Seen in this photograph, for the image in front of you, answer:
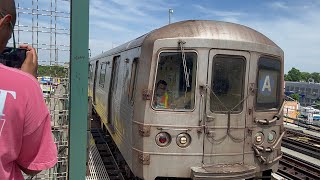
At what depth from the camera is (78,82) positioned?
7.45 ft

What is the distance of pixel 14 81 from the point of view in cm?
149

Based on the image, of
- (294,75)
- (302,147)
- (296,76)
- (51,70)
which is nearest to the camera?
(51,70)

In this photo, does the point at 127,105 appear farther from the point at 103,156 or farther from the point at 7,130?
the point at 7,130

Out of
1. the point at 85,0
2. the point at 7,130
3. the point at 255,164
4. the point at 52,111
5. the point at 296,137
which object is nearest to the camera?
the point at 7,130

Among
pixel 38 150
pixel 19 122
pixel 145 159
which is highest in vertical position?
pixel 19 122

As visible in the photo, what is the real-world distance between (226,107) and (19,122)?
4.44m

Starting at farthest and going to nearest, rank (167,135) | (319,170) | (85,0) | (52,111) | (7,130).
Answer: (319,170) → (167,135) → (52,111) → (85,0) → (7,130)

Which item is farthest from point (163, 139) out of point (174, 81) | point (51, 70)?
point (51, 70)

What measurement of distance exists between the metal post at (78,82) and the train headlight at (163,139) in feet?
10.2

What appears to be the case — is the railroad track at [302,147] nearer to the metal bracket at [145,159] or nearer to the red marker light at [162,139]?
the red marker light at [162,139]

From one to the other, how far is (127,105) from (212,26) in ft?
6.53

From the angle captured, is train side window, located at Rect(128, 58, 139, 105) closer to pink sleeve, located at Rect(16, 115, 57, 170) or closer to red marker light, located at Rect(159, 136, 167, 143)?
red marker light, located at Rect(159, 136, 167, 143)

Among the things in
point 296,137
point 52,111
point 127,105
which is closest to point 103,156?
point 127,105

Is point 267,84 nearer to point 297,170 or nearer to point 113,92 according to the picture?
point 113,92
